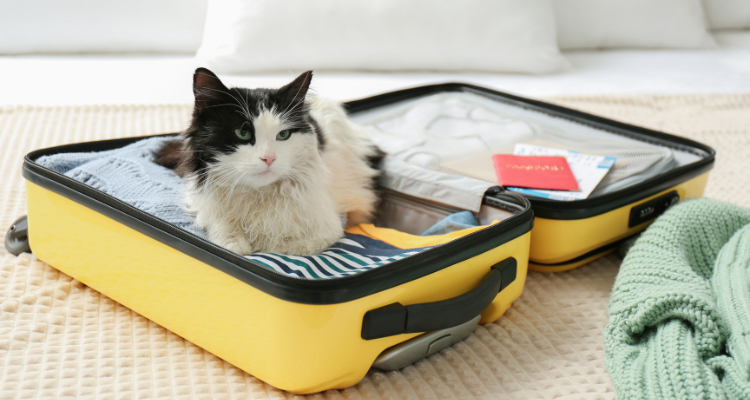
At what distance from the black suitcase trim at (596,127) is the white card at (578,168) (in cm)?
5

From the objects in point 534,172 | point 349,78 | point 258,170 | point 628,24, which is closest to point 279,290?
point 258,170

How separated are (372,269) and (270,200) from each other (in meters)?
0.25

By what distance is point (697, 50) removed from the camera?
2465mm

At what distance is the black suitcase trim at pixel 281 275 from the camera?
0.73m

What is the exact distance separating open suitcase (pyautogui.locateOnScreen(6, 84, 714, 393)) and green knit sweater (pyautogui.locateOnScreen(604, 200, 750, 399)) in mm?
125

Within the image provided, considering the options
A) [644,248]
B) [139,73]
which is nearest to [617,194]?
[644,248]

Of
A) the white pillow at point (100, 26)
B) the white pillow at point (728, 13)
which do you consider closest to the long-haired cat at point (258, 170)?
the white pillow at point (100, 26)

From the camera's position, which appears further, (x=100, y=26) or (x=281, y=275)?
(x=100, y=26)

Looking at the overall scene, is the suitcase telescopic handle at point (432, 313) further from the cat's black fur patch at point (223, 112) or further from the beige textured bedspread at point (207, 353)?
the cat's black fur patch at point (223, 112)

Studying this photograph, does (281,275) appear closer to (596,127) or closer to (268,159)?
(268,159)

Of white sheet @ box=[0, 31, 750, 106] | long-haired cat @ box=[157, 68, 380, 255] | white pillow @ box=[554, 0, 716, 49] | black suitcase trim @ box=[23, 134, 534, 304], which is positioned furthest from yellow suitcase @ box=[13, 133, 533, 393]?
white pillow @ box=[554, 0, 716, 49]

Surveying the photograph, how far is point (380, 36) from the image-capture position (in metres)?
2.03

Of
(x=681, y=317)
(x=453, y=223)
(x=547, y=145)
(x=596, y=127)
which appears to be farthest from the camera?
(x=596, y=127)

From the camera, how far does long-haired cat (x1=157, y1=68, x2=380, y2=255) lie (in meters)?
0.87
